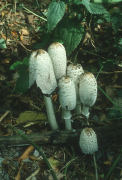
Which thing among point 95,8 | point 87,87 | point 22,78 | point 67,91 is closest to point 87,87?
point 87,87

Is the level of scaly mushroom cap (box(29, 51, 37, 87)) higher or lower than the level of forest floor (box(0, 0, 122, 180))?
higher

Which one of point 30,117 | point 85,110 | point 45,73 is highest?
point 45,73

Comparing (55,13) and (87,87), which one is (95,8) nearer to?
(55,13)

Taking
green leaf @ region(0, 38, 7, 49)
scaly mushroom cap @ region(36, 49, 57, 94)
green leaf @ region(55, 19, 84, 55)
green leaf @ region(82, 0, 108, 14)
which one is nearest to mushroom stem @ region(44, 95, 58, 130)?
scaly mushroom cap @ region(36, 49, 57, 94)

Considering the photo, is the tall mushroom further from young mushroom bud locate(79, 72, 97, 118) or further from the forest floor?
the forest floor

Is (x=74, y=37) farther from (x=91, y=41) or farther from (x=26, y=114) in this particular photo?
(x=26, y=114)
